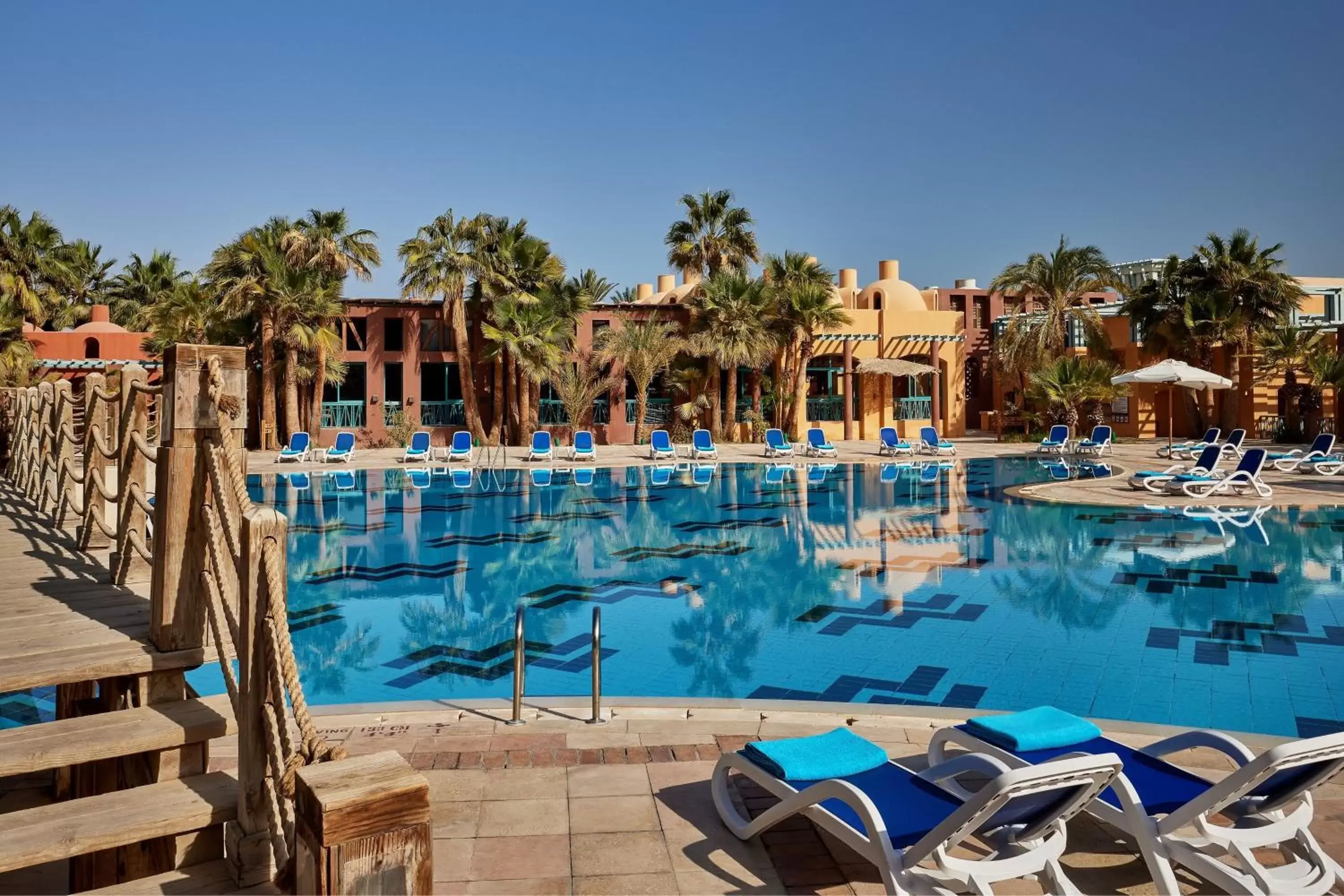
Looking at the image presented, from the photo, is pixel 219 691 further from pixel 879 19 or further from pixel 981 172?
pixel 981 172

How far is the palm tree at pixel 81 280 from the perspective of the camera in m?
33.8

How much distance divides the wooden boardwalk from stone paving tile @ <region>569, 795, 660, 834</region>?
1.59 m

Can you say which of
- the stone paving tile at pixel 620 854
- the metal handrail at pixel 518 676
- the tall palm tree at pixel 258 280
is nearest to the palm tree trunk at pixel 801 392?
the tall palm tree at pixel 258 280

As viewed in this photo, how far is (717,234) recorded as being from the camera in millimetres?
30750

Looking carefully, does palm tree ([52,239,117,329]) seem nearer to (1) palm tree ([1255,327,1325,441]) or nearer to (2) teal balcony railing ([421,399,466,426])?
(2) teal balcony railing ([421,399,466,426])

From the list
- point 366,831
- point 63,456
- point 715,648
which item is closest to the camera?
point 366,831

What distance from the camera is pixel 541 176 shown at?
2694 cm

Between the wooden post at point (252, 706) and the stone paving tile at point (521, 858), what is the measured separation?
808 mm

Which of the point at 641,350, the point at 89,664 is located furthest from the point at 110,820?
the point at 641,350

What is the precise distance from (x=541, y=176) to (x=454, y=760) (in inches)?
969

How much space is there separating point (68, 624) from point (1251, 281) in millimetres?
30109

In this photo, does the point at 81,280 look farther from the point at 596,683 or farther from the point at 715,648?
the point at 596,683

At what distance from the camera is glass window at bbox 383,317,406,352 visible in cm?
2892

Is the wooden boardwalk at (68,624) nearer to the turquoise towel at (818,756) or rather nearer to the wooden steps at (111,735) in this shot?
the wooden steps at (111,735)
